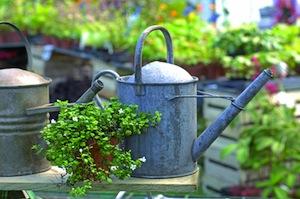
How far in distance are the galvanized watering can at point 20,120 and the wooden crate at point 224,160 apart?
2.61 m

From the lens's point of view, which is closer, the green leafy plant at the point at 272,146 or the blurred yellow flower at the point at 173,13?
the green leafy plant at the point at 272,146

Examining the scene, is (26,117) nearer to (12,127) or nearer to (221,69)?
(12,127)

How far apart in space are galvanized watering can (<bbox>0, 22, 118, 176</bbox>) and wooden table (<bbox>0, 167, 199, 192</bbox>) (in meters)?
0.05

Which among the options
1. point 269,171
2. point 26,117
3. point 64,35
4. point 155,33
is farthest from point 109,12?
point 26,117

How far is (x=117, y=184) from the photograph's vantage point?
172cm

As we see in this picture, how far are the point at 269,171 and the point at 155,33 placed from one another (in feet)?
5.00

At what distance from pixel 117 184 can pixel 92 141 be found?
0.13 m

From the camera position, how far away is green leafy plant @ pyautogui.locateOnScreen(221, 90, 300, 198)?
427cm

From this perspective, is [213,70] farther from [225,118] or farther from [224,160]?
[225,118]

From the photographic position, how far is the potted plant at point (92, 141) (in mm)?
1697

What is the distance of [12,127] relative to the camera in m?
1.80

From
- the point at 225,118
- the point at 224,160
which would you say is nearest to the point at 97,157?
the point at 225,118

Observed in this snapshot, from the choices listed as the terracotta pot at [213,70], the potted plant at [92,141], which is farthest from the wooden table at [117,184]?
the terracotta pot at [213,70]

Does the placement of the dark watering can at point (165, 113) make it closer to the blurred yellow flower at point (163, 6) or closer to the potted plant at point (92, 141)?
the potted plant at point (92, 141)
